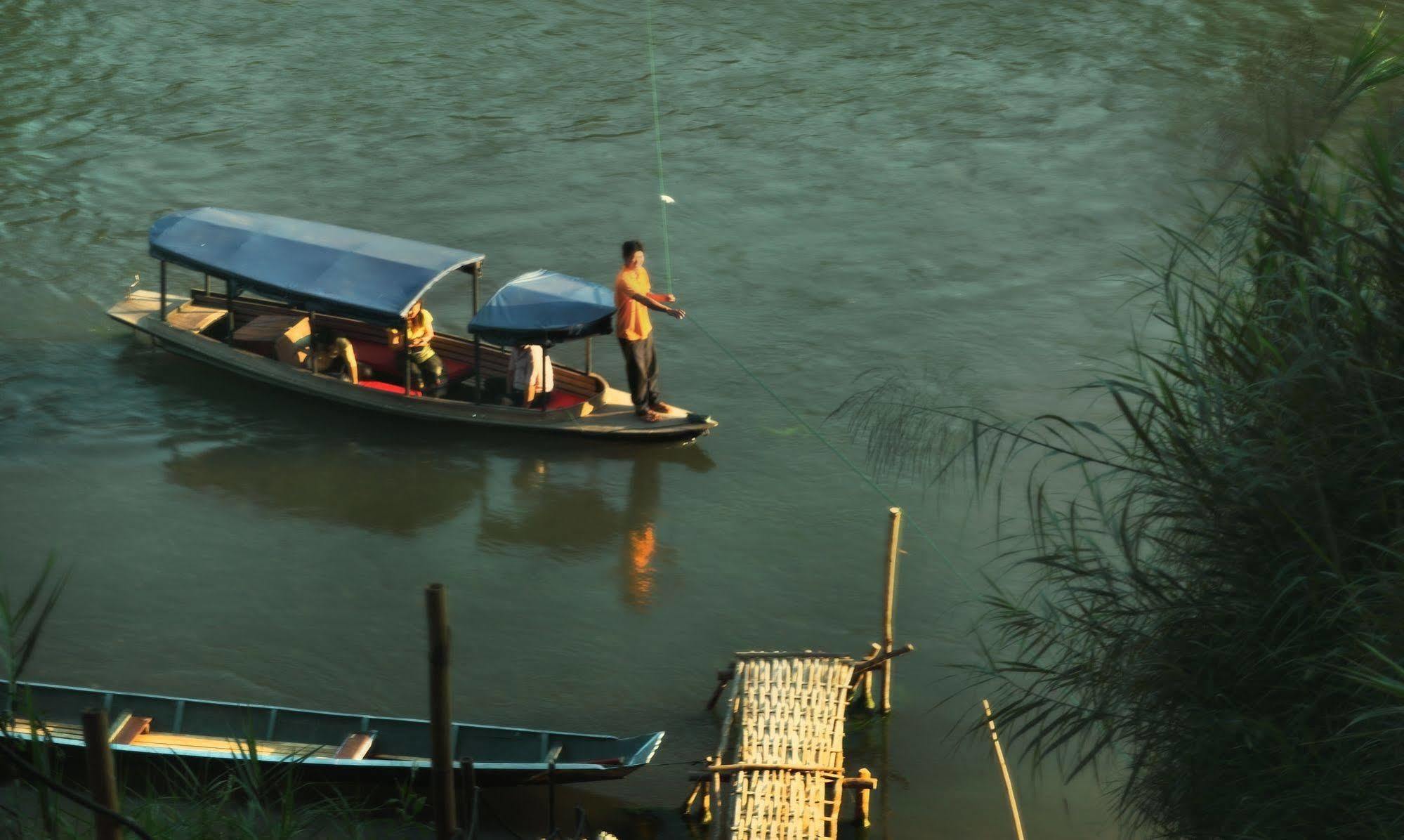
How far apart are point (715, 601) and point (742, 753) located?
9.72ft

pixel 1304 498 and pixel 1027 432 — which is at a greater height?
pixel 1304 498

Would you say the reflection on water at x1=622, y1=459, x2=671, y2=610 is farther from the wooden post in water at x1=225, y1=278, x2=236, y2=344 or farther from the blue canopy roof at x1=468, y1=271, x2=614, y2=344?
the wooden post in water at x1=225, y1=278, x2=236, y2=344

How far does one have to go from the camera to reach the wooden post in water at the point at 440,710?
6.29m

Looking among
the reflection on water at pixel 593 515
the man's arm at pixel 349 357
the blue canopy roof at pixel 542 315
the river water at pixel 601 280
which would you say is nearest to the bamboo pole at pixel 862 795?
the river water at pixel 601 280

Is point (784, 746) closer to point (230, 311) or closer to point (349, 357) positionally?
point (349, 357)

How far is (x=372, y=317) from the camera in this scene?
13633 millimetres

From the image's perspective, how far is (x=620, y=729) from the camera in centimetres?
1049

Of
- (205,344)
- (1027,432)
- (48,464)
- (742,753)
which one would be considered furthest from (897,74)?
(742,753)

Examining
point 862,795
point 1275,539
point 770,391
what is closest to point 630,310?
point 770,391

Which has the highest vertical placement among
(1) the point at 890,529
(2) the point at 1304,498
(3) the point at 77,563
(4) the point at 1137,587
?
→ (2) the point at 1304,498

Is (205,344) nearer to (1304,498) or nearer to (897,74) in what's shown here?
(1304,498)

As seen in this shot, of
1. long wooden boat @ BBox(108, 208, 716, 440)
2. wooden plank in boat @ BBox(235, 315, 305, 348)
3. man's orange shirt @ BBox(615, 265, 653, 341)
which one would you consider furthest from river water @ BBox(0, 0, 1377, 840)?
man's orange shirt @ BBox(615, 265, 653, 341)

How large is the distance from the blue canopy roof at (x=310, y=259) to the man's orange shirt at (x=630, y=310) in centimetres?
151

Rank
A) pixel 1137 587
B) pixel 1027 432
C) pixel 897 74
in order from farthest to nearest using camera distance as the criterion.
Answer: pixel 897 74 < pixel 1027 432 < pixel 1137 587
